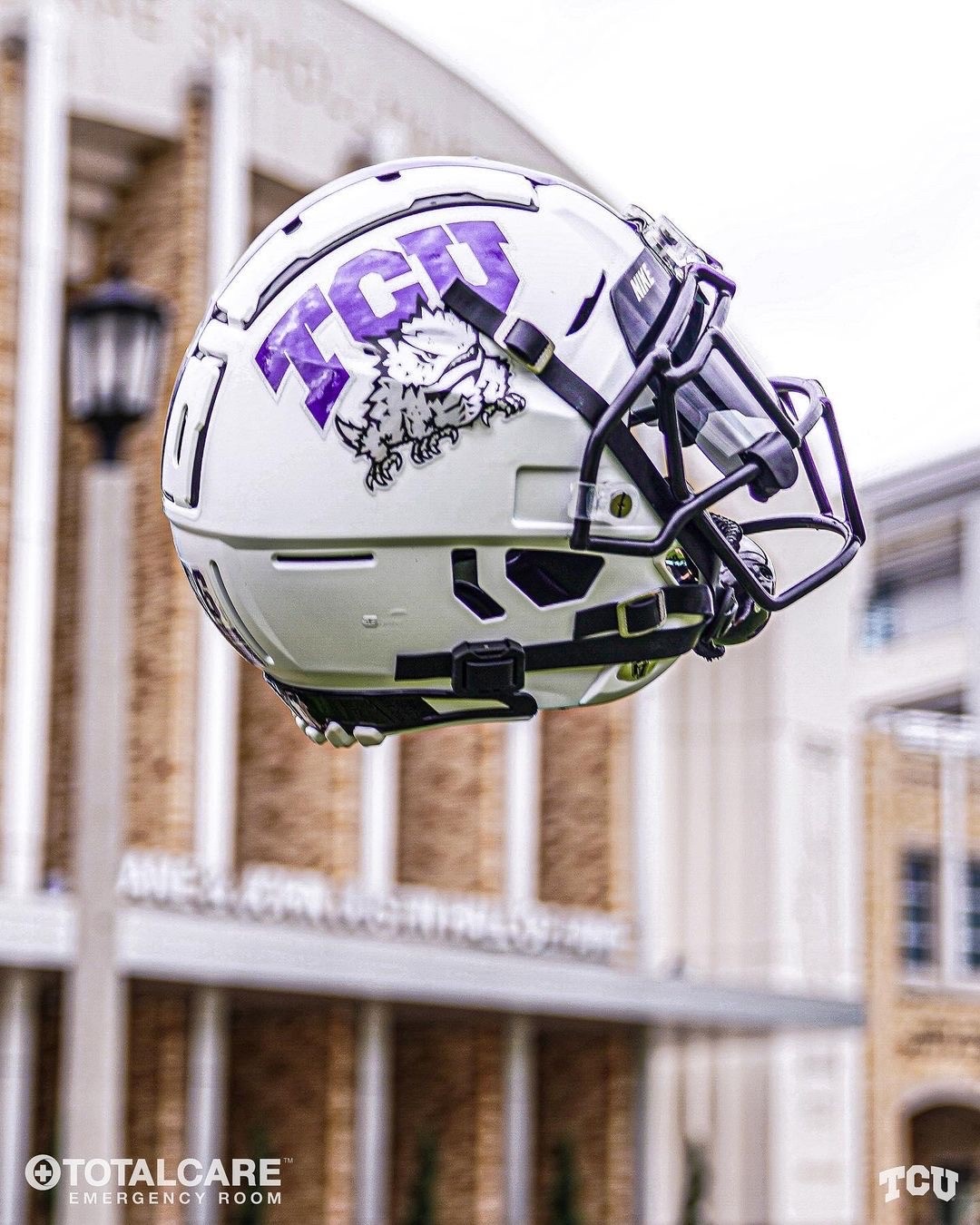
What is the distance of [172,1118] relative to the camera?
18828 mm

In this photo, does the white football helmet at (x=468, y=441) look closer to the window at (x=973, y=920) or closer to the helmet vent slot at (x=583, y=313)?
the helmet vent slot at (x=583, y=313)

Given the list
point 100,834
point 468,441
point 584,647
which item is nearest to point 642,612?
point 584,647

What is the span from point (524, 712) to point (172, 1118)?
58.3ft

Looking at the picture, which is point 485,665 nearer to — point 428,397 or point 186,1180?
point 428,397

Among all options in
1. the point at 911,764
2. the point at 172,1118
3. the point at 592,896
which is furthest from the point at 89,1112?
the point at 911,764

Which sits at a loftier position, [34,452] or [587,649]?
[34,452]

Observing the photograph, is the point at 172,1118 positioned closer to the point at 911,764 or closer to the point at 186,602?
the point at 186,602

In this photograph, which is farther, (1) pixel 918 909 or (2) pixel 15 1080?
(1) pixel 918 909

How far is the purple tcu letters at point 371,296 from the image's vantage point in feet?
5.24

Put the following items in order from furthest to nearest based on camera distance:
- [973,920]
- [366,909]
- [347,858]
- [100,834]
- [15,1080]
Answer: [973,920]
[347,858]
[366,909]
[15,1080]
[100,834]

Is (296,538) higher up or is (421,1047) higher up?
(296,538)

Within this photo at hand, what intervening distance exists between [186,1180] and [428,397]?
18159 millimetres

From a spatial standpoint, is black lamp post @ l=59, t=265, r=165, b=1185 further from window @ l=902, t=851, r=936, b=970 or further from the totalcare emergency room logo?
window @ l=902, t=851, r=936, b=970

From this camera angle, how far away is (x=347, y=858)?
798 inches
